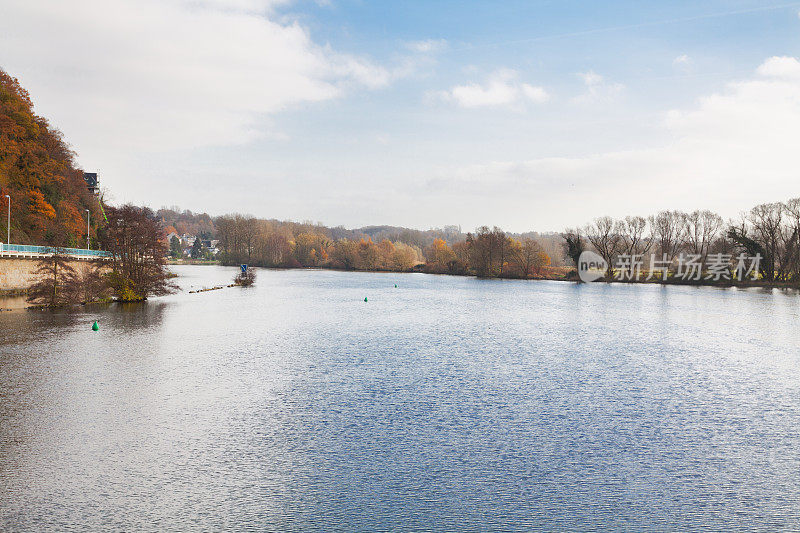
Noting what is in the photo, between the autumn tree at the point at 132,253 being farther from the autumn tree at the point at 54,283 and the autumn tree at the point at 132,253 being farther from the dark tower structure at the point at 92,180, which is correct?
the dark tower structure at the point at 92,180

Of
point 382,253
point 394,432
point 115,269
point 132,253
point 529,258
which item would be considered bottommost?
point 394,432

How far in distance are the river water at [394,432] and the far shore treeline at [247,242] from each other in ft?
48.0

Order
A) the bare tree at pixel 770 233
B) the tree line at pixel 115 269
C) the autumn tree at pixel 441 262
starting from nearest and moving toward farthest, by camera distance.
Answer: the tree line at pixel 115 269
the bare tree at pixel 770 233
the autumn tree at pixel 441 262

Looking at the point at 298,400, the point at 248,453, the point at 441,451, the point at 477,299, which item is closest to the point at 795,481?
the point at 441,451

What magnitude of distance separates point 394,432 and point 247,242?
10928 centimetres

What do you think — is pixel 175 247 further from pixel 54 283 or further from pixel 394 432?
pixel 394 432

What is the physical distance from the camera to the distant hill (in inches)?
1458

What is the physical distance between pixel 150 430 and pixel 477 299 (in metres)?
32.0

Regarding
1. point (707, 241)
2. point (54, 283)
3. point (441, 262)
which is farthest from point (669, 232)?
point (54, 283)

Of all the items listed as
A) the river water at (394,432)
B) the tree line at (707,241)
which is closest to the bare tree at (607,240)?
the tree line at (707,241)

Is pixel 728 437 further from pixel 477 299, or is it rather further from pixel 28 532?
pixel 477 299

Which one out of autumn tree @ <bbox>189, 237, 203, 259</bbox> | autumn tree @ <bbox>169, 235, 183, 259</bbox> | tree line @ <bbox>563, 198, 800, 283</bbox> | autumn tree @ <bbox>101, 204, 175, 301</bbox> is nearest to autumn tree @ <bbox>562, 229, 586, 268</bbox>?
tree line @ <bbox>563, 198, 800, 283</bbox>

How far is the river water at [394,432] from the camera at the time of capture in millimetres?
6590

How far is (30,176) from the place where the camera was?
39.9 meters
